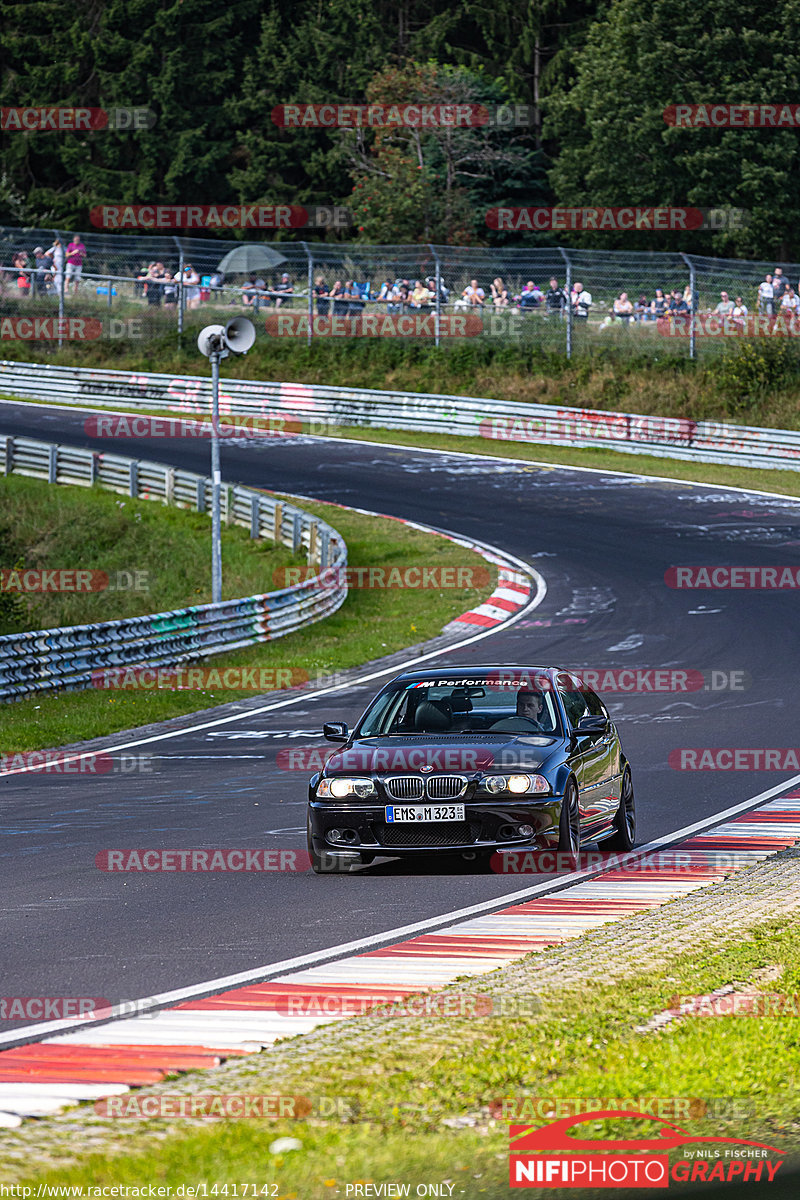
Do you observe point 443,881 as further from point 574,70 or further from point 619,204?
point 574,70

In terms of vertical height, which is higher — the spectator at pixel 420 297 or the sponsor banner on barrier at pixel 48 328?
the spectator at pixel 420 297

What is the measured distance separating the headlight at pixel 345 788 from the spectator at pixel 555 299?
3342 centimetres

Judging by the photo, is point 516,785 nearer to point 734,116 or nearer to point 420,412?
point 420,412

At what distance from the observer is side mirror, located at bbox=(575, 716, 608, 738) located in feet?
35.0

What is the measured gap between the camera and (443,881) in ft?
33.0

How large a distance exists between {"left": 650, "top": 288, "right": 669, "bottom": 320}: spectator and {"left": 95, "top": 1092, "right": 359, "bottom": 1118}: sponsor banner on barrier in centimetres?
3655

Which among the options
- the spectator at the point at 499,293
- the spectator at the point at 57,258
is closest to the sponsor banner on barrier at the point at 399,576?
the spectator at the point at 499,293

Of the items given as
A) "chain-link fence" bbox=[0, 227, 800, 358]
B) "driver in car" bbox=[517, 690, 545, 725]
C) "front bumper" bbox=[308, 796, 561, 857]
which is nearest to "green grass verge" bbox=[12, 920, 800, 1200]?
→ "front bumper" bbox=[308, 796, 561, 857]

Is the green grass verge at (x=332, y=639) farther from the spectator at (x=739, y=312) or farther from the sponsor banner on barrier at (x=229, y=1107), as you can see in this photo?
the sponsor banner on barrier at (x=229, y=1107)

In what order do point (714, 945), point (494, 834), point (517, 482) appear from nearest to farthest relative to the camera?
point (714, 945), point (494, 834), point (517, 482)

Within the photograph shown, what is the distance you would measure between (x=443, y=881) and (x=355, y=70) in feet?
203

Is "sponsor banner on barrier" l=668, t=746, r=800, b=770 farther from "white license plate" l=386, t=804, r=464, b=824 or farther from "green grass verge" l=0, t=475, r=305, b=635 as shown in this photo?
"green grass verge" l=0, t=475, r=305, b=635

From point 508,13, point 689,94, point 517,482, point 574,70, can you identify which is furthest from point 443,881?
point 508,13

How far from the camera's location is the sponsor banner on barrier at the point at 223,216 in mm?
67188
